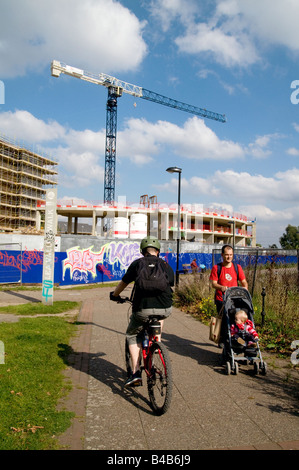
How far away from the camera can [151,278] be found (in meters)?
3.66

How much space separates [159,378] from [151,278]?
1.02m

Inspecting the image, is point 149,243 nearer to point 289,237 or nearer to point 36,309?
point 36,309

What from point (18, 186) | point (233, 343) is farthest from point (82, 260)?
point (18, 186)

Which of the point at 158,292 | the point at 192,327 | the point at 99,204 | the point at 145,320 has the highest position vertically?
the point at 99,204

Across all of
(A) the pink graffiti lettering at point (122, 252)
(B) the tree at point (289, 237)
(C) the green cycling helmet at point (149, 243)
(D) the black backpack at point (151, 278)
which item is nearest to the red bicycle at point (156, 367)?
(D) the black backpack at point (151, 278)

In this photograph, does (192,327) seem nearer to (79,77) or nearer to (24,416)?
(24,416)

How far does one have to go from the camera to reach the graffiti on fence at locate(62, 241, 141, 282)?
61.4ft

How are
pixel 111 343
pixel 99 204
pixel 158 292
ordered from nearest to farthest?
pixel 158 292 < pixel 111 343 < pixel 99 204

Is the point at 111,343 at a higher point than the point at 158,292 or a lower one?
lower

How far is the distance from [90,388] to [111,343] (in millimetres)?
2183

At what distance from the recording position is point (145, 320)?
3.77 meters

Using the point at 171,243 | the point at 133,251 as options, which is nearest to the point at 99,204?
the point at 171,243

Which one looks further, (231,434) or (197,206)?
(197,206)

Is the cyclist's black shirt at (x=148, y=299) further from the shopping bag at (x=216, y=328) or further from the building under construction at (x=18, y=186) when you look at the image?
the building under construction at (x=18, y=186)
